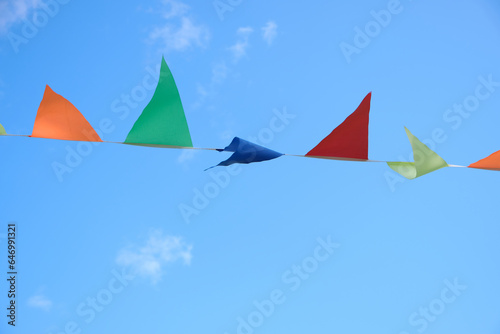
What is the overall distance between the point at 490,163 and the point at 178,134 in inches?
78.0

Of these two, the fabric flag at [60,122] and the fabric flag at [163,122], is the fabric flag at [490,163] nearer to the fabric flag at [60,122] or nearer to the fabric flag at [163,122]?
the fabric flag at [163,122]

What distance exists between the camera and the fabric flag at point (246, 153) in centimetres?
275

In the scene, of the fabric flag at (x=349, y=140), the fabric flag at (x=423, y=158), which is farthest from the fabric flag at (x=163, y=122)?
the fabric flag at (x=423, y=158)

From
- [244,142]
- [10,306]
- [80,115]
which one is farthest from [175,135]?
[10,306]

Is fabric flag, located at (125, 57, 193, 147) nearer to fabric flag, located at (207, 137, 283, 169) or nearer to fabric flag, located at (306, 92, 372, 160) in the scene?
fabric flag, located at (207, 137, 283, 169)

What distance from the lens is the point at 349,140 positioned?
2820 millimetres

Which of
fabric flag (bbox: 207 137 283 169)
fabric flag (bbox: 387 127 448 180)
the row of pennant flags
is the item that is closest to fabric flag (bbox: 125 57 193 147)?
Result: the row of pennant flags

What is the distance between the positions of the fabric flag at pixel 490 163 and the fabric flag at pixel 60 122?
2.46 metres

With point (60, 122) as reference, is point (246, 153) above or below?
below

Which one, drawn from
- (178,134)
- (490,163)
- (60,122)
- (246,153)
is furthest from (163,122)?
(490,163)

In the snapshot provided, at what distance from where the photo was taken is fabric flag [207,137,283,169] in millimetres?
2754

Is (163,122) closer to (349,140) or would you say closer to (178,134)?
(178,134)

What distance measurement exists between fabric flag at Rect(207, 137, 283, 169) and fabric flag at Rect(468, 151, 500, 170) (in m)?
1.26

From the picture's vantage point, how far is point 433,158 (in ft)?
9.03
